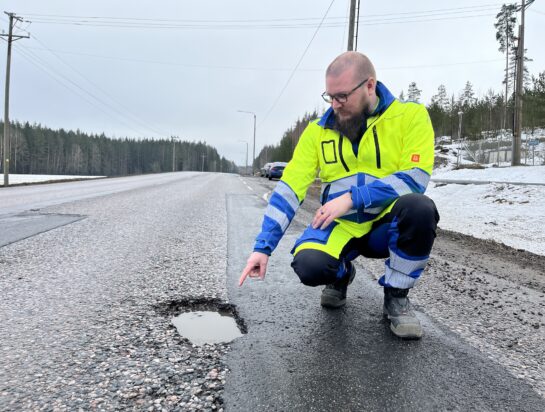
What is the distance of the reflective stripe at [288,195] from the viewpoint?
243cm

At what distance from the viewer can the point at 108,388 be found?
1.66 m

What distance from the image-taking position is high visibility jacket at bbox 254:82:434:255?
2.31 meters

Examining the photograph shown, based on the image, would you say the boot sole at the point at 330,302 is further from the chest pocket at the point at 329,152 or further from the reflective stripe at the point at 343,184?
the chest pocket at the point at 329,152

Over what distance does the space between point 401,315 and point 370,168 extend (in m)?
0.88

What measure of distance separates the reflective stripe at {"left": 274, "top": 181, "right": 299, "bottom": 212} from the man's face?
533 mm

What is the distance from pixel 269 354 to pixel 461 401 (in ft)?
2.88

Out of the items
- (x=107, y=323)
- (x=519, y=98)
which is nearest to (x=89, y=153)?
(x=519, y=98)

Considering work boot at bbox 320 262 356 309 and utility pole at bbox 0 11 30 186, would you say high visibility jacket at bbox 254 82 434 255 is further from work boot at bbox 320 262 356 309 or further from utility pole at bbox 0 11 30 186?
utility pole at bbox 0 11 30 186

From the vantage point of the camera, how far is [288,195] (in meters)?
2.45

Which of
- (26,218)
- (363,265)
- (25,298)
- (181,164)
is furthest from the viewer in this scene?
(181,164)

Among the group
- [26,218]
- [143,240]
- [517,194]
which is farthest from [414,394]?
[517,194]

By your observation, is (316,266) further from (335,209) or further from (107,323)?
(107,323)

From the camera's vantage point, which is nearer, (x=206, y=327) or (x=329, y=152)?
(x=206, y=327)

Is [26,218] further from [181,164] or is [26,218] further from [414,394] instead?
[181,164]
